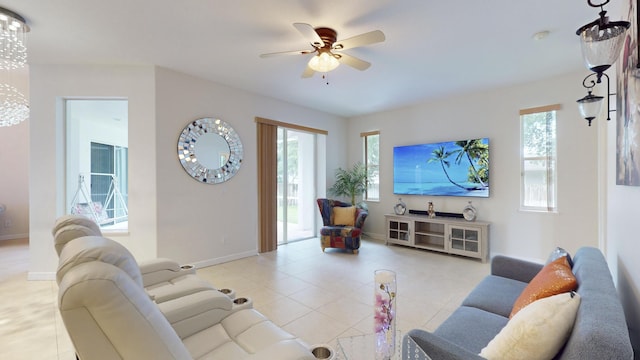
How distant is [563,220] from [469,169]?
1382 mm

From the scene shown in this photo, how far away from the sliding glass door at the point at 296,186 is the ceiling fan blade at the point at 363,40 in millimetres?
3041

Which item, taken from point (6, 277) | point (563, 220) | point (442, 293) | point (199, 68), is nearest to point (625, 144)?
point (442, 293)

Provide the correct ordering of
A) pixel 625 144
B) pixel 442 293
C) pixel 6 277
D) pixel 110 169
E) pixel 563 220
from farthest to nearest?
pixel 110 169
pixel 563 220
pixel 6 277
pixel 442 293
pixel 625 144

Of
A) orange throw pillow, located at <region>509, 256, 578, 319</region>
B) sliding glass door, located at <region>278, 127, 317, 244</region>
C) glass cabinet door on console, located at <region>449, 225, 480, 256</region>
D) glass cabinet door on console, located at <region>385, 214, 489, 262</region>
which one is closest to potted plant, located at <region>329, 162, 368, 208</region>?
sliding glass door, located at <region>278, 127, 317, 244</region>

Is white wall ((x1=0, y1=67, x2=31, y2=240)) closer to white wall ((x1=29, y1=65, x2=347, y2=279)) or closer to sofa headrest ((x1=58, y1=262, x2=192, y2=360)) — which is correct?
white wall ((x1=29, y1=65, x2=347, y2=279))

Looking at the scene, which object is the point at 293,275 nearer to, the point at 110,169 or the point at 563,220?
the point at 110,169

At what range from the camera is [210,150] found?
165 inches

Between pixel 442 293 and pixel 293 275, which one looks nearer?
pixel 442 293

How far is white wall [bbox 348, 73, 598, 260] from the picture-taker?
3.72 metres

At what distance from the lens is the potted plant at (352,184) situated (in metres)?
6.00

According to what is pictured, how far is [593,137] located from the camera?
3633mm

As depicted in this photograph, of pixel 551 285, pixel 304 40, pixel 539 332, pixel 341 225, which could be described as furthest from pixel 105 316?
pixel 341 225

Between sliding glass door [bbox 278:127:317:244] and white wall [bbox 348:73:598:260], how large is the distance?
1759mm

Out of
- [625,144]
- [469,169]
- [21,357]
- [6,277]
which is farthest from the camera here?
[469,169]
